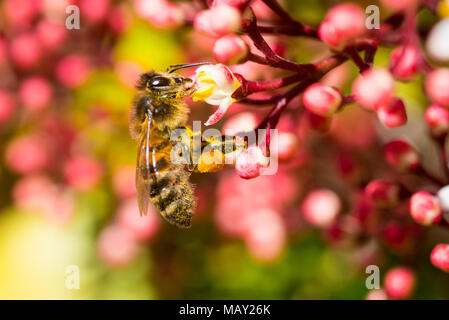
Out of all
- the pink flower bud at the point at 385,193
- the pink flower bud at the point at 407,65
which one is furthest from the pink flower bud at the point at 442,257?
the pink flower bud at the point at 407,65

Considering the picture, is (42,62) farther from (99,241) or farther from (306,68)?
(306,68)

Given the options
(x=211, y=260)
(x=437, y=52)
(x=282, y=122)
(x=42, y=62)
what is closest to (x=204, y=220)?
(x=211, y=260)

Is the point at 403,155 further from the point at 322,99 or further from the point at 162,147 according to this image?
the point at 162,147

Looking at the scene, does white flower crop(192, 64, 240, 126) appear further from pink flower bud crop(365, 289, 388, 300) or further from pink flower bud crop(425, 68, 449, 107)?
pink flower bud crop(365, 289, 388, 300)

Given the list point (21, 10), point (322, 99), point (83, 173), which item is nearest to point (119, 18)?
point (21, 10)

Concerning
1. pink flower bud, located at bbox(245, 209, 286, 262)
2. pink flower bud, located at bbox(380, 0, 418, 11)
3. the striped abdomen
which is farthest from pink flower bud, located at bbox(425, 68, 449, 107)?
pink flower bud, located at bbox(245, 209, 286, 262)

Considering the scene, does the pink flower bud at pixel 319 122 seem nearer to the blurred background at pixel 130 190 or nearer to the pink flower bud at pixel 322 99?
the pink flower bud at pixel 322 99
